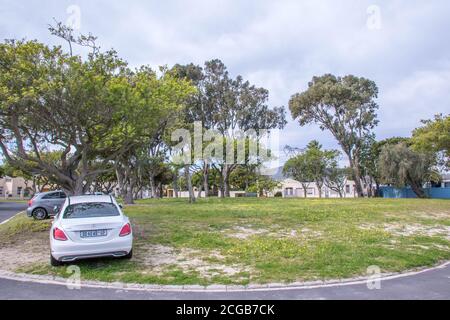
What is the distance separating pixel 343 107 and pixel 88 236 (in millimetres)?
43780

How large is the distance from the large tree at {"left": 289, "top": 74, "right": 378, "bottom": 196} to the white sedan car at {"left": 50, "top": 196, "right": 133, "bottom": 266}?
41551 mm

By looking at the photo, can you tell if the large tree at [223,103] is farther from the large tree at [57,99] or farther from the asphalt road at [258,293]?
the asphalt road at [258,293]

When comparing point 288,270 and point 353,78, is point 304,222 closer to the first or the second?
point 288,270

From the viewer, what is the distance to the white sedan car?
782 cm

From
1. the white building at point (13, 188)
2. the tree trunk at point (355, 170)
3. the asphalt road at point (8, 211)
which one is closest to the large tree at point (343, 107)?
the tree trunk at point (355, 170)

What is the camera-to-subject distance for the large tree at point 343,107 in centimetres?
4634

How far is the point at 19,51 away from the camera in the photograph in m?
11.1

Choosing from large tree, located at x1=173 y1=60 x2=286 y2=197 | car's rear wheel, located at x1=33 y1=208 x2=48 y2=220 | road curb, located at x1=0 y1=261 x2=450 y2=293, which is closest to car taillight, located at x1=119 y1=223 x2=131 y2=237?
road curb, located at x1=0 y1=261 x2=450 y2=293

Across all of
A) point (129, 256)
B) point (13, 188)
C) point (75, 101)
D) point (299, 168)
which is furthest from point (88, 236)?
point (13, 188)

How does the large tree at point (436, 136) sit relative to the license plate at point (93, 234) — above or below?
above

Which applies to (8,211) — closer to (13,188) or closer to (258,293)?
(258,293)

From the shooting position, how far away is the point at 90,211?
8.70 m

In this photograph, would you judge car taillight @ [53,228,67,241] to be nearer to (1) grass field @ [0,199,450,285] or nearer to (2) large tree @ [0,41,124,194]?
(1) grass field @ [0,199,450,285]
